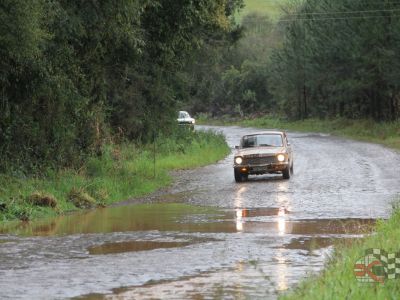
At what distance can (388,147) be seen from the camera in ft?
146

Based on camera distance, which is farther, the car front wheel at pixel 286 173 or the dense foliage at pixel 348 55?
the dense foliage at pixel 348 55

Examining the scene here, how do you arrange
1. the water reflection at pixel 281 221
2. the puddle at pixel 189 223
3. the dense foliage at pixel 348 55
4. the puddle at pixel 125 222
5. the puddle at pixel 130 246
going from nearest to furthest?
the puddle at pixel 130 246 → the water reflection at pixel 281 221 → the puddle at pixel 189 223 → the puddle at pixel 125 222 → the dense foliage at pixel 348 55

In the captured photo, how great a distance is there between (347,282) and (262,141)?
65.8ft

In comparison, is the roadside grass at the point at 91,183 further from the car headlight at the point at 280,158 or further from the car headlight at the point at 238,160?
the car headlight at the point at 280,158

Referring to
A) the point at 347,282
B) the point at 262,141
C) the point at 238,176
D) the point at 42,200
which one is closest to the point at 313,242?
the point at 347,282

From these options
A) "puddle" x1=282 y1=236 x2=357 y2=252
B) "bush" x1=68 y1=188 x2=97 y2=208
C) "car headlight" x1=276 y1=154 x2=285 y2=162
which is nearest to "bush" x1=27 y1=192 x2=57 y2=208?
"bush" x1=68 y1=188 x2=97 y2=208

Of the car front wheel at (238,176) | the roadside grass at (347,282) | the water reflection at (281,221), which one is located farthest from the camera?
the car front wheel at (238,176)

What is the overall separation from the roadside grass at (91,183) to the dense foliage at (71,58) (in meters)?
0.67

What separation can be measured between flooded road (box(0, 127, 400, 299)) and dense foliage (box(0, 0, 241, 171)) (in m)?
3.30

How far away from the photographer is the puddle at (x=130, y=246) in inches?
527

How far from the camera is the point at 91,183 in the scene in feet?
72.6

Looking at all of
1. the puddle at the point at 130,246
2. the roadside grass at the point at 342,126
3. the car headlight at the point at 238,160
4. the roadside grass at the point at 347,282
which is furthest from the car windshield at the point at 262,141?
the roadside grass at the point at 347,282

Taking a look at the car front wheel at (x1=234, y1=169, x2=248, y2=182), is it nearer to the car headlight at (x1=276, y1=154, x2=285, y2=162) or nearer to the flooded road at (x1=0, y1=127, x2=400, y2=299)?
the car headlight at (x1=276, y1=154, x2=285, y2=162)

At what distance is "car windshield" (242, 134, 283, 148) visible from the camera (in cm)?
2870
